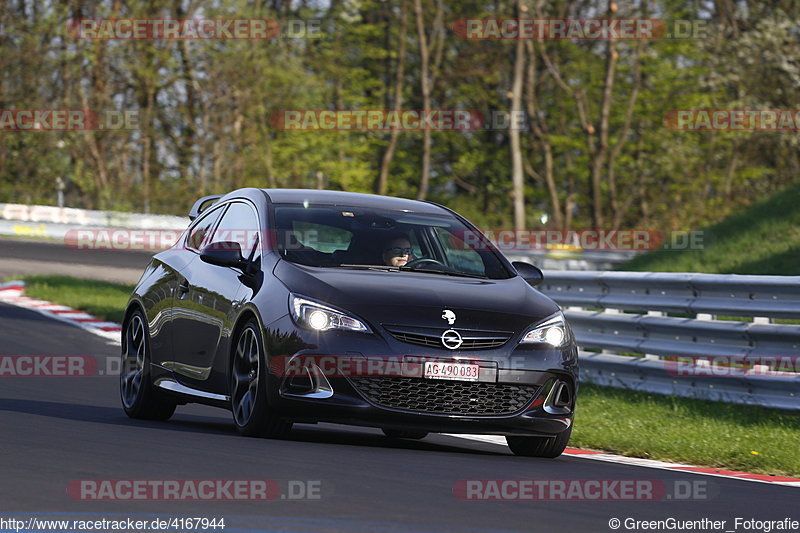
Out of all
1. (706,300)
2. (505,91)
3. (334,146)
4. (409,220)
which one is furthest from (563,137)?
(409,220)

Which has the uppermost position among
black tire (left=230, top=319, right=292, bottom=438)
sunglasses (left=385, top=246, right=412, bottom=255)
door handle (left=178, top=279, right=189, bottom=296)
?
sunglasses (left=385, top=246, right=412, bottom=255)

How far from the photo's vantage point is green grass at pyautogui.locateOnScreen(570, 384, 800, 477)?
947 centimetres

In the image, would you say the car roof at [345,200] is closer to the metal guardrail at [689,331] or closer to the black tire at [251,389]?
the black tire at [251,389]

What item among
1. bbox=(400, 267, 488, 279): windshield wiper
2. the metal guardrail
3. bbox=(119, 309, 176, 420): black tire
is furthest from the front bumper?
the metal guardrail

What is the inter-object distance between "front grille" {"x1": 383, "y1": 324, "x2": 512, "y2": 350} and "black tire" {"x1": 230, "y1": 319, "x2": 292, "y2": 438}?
0.79 meters

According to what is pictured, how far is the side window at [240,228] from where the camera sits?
931cm

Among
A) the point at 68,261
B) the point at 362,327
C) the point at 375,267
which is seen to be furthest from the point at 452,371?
the point at 68,261

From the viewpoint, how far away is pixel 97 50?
4575cm

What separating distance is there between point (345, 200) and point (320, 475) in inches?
124

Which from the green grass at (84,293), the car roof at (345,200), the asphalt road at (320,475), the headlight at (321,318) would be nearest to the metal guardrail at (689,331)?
the asphalt road at (320,475)

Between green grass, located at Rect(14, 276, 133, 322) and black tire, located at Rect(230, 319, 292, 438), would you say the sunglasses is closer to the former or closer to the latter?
black tire, located at Rect(230, 319, 292, 438)

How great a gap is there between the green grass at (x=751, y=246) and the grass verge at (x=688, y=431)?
526 cm

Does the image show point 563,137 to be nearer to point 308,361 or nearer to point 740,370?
point 740,370

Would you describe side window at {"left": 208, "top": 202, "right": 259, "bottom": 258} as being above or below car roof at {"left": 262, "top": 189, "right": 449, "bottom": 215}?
below
